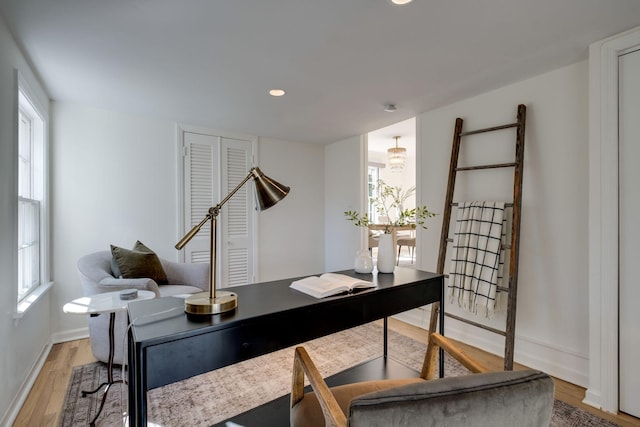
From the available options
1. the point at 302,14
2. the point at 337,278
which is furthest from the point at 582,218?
the point at 302,14

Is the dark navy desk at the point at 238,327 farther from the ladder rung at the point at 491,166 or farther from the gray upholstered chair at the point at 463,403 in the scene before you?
the ladder rung at the point at 491,166

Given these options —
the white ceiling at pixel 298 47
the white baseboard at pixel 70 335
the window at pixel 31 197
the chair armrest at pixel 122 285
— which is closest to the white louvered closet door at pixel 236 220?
the white ceiling at pixel 298 47

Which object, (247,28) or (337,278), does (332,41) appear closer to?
(247,28)

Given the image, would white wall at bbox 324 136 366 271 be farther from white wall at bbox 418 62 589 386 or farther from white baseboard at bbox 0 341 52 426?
white baseboard at bbox 0 341 52 426

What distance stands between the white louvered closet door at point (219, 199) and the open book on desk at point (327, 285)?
92.7 inches

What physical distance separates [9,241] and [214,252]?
1.56 m

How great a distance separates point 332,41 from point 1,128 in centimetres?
193

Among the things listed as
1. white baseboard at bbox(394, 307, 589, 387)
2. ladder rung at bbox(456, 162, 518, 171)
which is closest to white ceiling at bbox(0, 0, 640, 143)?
ladder rung at bbox(456, 162, 518, 171)

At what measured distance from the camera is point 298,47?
2.04m

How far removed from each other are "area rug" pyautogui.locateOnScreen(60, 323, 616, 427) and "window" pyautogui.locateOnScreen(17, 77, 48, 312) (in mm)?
792

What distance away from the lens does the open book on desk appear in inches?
56.7

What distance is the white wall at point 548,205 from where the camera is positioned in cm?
228

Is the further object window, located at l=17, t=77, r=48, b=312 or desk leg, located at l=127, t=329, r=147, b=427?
window, located at l=17, t=77, r=48, b=312

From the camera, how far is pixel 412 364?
2541 mm
